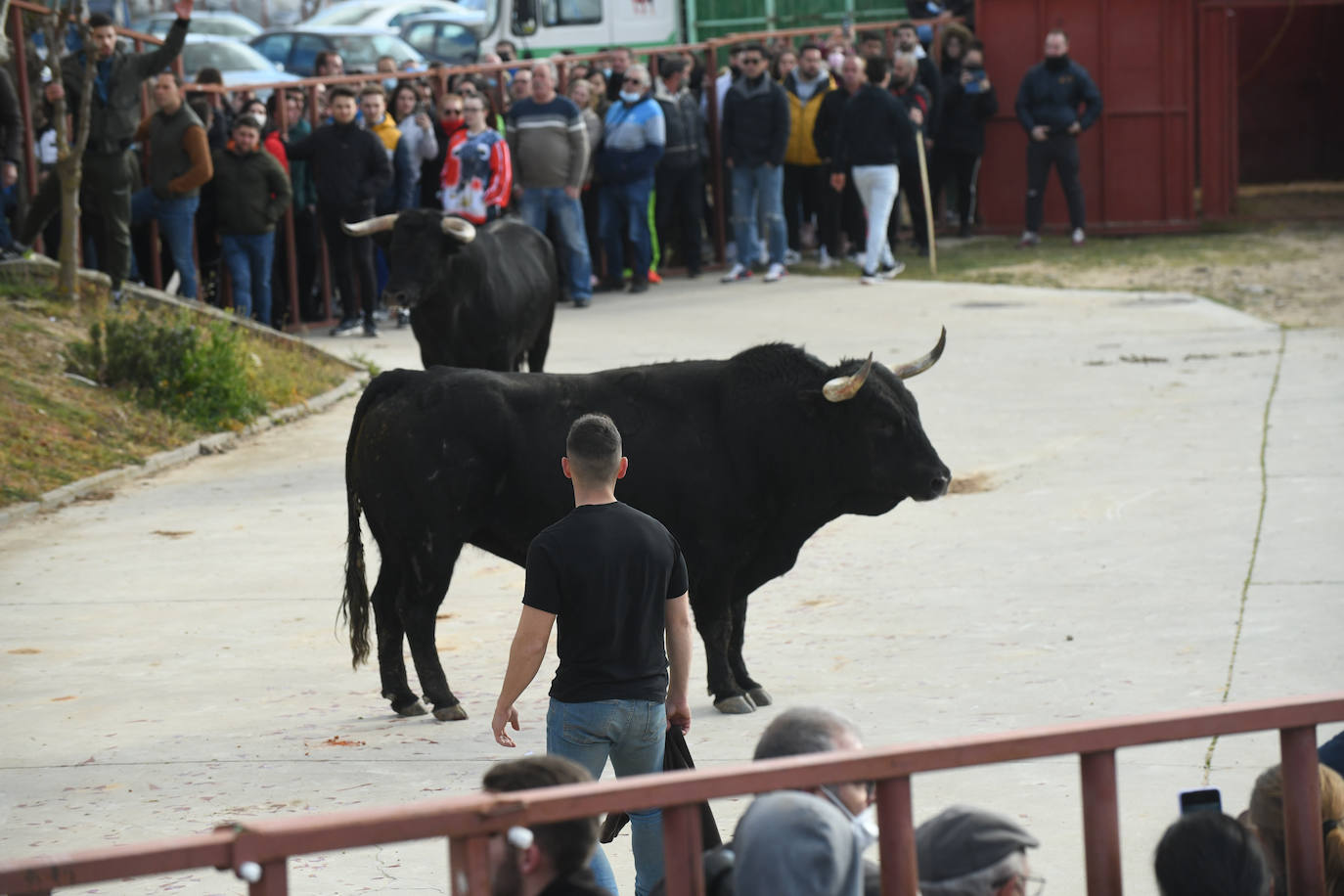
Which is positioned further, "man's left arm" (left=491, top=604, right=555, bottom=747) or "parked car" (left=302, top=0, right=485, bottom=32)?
"parked car" (left=302, top=0, right=485, bottom=32)

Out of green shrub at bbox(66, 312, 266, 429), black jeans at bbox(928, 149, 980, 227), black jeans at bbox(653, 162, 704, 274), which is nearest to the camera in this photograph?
green shrub at bbox(66, 312, 266, 429)

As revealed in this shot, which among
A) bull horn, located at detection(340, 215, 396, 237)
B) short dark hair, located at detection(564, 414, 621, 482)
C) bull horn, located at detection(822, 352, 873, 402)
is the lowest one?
bull horn, located at detection(822, 352, 873, 402)

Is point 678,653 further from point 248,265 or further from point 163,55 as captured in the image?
point 248,265

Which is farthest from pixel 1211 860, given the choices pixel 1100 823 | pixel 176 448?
pixel 176 448

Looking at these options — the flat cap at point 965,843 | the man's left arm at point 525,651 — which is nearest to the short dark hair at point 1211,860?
the flat cap at point 965,843

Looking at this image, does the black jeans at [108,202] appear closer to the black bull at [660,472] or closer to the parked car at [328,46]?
the black bull at [660,472]

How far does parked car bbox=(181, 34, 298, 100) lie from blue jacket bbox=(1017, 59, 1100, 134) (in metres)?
11.9

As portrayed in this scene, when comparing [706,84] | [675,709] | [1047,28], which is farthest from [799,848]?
[1047,28]

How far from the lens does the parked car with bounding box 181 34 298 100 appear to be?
27.1m

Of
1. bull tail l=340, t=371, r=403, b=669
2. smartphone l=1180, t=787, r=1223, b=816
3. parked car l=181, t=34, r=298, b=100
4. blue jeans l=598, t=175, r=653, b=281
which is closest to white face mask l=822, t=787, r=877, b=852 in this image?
smartphone l=1180, t=787, r=1223, b=816

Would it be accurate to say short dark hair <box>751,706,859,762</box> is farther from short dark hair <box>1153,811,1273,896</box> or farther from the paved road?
the paved road

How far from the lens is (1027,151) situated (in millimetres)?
21562

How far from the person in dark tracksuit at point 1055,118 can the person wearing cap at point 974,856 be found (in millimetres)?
18193

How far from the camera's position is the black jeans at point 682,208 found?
19531mm
